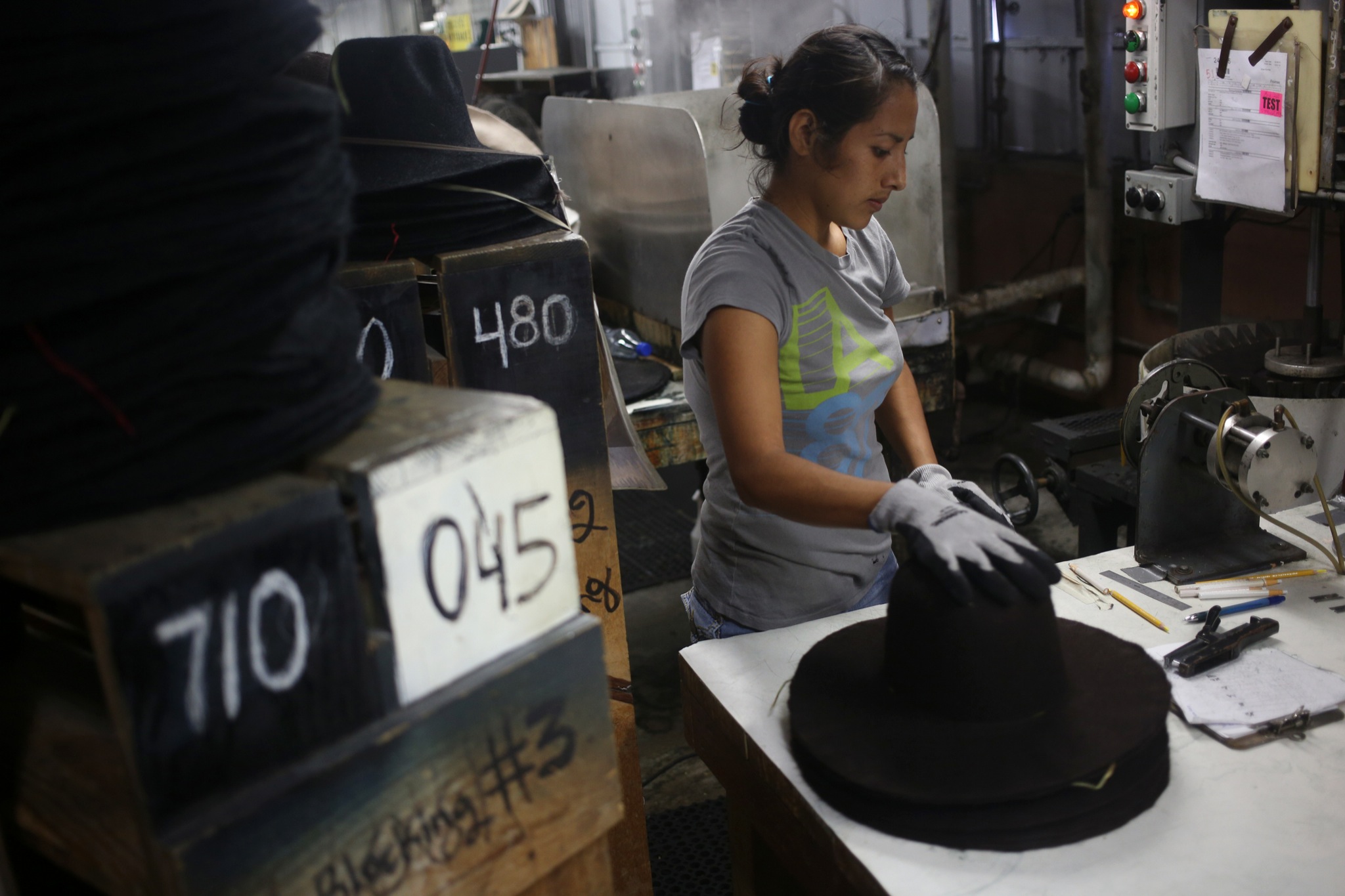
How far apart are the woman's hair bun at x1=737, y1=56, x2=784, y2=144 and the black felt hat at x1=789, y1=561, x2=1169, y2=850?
0.85 meters

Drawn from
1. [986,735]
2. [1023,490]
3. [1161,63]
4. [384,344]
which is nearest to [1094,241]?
[1161,63]

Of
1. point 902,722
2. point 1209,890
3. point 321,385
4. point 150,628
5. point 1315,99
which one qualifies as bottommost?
point 1209,890

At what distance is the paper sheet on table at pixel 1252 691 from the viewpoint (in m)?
1.31

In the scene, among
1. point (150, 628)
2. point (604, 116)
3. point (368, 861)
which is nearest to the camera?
point (150, 628)

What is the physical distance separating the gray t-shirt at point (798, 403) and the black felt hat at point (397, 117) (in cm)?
43

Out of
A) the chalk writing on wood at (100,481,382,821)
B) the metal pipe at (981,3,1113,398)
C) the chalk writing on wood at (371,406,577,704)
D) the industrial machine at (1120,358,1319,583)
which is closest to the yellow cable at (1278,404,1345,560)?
the industrial machine at (1120,358,1319,583)

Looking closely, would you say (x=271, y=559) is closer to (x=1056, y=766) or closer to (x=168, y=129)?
(x=168, y=129)

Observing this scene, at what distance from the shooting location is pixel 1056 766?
43.4 inches

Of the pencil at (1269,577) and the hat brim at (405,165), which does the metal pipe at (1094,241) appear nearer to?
the pencil at (1269,577)

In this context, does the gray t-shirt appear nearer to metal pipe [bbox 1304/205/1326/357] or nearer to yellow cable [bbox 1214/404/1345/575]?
yellow cable [bbox 1214/404/1345/575]

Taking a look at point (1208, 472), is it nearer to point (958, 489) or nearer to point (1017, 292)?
point (958, 489)

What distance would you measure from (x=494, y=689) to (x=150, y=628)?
0.26 m

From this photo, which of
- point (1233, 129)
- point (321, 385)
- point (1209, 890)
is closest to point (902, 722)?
point (1209, 890)

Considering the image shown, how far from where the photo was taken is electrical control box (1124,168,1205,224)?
2.81m
